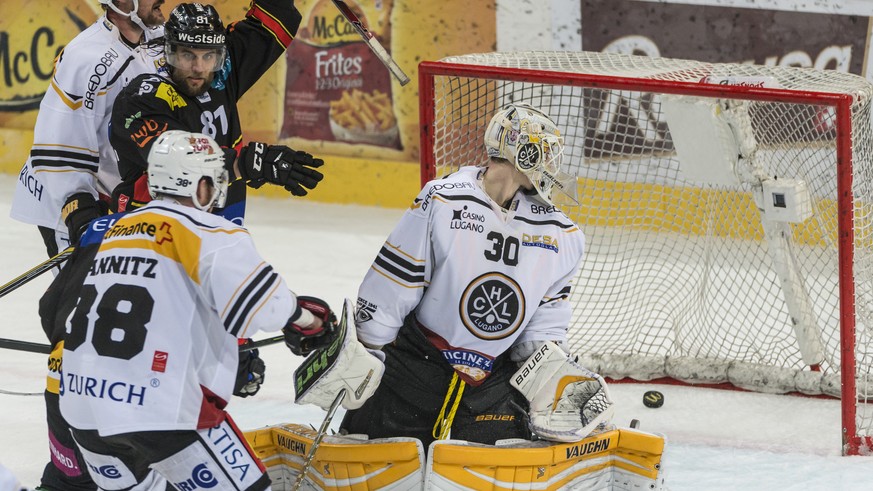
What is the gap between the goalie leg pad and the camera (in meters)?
2.79

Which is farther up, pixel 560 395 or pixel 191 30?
pixel 191 30

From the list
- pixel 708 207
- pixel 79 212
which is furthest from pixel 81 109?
pixel 708 207

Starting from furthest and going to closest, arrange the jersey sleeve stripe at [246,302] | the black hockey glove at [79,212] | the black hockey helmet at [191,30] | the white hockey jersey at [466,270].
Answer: the black hockey glove at [79,212]
the black hockey helmet at [191,30]
the white hockey jersey at [466,270]
the jersey sleeve stripe at [246,302]

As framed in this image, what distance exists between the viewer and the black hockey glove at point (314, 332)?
2605 millimetres

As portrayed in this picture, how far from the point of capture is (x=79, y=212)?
338cm

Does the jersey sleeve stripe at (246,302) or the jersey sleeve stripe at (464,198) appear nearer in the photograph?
the jersey sleeve stripe at (246,302)

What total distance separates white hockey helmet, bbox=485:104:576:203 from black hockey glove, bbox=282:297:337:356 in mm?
591

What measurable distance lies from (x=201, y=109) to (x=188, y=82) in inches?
4.0

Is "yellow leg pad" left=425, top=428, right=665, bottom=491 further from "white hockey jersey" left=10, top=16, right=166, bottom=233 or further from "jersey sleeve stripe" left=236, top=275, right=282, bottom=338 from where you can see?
"white hockey jersey" left=10, top=16, right=166, bottom=233

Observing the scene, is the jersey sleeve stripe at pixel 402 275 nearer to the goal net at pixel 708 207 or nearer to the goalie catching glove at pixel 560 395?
the goalie catching glove at pixel 560 395

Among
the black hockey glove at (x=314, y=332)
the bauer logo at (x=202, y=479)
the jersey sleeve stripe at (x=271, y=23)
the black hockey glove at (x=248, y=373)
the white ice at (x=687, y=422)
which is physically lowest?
the white ice at (x=687, y=422)

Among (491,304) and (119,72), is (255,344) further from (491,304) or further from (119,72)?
(119,72)

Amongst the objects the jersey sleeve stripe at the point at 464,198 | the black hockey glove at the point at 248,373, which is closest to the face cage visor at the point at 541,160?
the jersey sleeve stripe at the point at 464,198

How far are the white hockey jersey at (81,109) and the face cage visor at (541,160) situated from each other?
1134 mm
